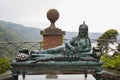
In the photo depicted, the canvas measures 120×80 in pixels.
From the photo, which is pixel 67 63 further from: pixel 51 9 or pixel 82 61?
pixel 51 9

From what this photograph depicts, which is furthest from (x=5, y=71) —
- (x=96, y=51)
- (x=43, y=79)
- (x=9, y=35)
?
(x=9, y=35)

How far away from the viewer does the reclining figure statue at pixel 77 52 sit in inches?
272

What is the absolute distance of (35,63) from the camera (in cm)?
686

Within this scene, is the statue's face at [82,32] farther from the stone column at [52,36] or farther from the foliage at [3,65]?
the foliage at [3,65]

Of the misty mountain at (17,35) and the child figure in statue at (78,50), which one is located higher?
the misty mountain at (17,35)

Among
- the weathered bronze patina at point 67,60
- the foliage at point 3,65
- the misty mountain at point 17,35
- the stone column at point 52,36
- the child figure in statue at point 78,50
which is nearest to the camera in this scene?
the weathered bronze patina at point 67,60

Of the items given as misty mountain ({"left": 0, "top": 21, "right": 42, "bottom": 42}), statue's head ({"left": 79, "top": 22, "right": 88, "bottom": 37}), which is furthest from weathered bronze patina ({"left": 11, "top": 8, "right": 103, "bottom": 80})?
misty mountain ({"left": 0, "top": 21, "right": 42, "bottom": 42})

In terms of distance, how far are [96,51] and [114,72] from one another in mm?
2019

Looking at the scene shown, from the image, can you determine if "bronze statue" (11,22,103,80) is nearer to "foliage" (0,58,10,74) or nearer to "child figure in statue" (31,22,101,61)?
"child figure in statue" (31,22,101,61)

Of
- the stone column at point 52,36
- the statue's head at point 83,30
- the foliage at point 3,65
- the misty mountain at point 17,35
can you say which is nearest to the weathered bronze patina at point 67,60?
the statue's head at point 83,30

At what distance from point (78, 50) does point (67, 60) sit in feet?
0.92

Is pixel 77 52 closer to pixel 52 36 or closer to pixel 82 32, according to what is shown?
pixel 82 32

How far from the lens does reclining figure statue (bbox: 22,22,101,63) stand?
692cm

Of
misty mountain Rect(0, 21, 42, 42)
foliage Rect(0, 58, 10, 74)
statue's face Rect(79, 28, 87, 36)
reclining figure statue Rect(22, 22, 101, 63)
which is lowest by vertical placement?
foliage Rect(0, 58, 10, 74)
